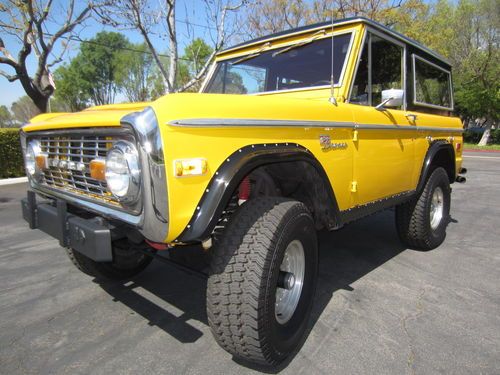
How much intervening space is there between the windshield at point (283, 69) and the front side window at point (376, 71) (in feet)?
0.60

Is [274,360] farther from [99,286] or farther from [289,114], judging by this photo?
[99,286]

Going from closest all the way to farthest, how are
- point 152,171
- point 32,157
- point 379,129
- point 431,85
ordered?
point 152,171 < point 32,157 < point 379,129 < point 431,85

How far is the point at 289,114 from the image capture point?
2205 mm

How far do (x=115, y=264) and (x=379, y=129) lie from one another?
2457mm

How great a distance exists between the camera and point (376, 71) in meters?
3.12

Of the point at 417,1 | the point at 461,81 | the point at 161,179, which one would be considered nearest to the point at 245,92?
the point at 161,179

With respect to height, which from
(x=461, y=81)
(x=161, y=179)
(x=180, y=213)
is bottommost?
(x=180, y=213)

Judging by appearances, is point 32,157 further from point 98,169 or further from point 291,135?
point 291,135

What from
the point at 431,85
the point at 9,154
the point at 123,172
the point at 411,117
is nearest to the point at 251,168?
the point at 123,172

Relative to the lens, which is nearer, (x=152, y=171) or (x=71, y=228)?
(x=152, y=171)

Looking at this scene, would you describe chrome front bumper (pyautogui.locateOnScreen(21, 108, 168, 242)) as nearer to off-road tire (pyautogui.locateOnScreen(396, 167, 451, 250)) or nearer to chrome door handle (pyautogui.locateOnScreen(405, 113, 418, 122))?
chrome door handle (pyautogui.locateOnScreen(405, 113, 418, 122))

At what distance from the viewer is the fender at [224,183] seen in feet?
5.75

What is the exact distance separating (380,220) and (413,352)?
3436mm

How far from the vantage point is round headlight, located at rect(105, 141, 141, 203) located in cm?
176
